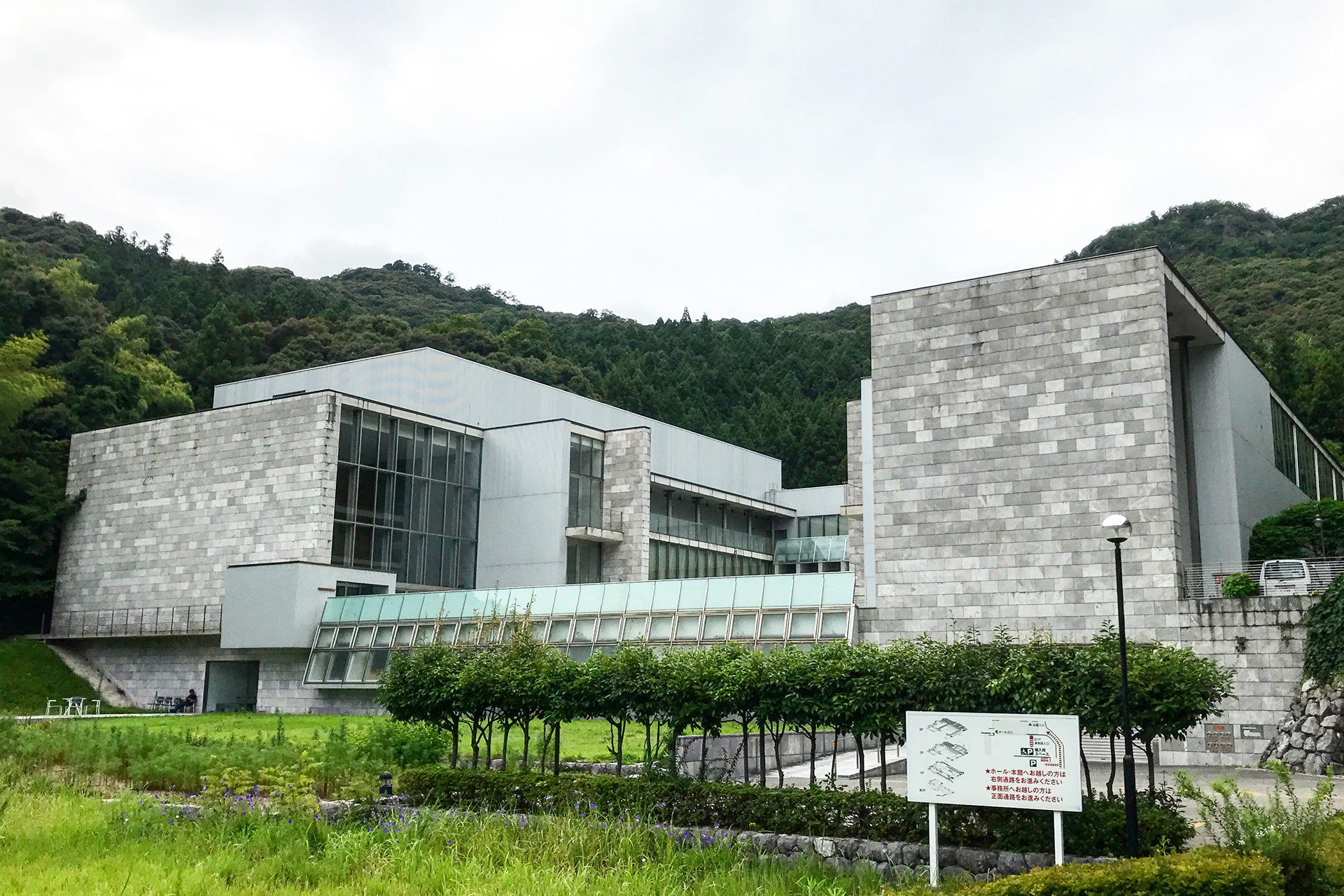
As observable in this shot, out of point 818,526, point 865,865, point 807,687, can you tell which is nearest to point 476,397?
point 818,526

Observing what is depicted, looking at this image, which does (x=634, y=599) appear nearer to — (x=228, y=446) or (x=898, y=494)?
(x=898, y=494)

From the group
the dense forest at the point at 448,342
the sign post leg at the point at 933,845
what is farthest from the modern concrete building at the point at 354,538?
the sign post leg at the point at 933,845

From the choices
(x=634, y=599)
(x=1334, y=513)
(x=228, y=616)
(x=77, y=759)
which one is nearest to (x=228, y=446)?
(x=228, y=616)

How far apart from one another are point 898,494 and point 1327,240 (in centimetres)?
9006

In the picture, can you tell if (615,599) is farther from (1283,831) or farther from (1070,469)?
(1283,831)

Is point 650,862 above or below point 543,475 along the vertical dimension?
below

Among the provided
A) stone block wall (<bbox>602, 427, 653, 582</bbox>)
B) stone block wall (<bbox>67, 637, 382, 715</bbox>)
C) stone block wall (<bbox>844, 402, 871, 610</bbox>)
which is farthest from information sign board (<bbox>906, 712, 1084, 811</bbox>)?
stone block wall (<bbox>602, 427, 653, 582</bbox>)

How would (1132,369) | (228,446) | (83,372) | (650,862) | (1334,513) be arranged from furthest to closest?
(83,372) → (228,446) → (1334,513) → (1132,369) → (650,862)

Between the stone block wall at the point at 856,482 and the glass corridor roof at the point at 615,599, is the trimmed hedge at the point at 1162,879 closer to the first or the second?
the glass corridor roof at the point at 615,599

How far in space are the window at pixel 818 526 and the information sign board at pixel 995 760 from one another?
51.0 m

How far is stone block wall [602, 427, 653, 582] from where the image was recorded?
162ft

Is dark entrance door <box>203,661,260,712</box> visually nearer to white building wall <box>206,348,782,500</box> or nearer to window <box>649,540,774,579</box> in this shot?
white building wall <box>206,348,782,500</box>

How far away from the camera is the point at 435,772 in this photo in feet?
60.1

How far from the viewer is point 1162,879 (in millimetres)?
10961
